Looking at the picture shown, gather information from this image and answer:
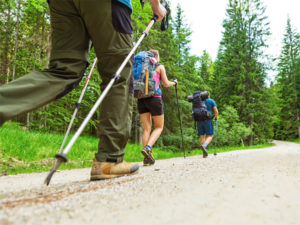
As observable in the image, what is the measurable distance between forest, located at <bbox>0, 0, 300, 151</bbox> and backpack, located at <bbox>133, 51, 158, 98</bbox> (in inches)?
197

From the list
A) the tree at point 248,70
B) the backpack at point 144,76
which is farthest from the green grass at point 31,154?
the tree at point 248,70

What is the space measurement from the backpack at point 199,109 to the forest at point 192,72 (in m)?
2.70

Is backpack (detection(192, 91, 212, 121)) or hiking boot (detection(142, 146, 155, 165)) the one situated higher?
backpack (detection(192, 91, 212, 121))

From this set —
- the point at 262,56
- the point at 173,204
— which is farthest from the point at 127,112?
the point at 262,56

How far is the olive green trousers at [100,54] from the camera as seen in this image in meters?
2.15

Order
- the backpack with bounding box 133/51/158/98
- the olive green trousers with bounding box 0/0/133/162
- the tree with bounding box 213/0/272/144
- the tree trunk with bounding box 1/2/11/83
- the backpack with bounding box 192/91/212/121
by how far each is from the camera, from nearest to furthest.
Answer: the olive green trousers with bounding box 0/0/133/162 → the backpack with bounding box 133/51/158/98 → the backpack with bounding box 192/91/212/121 → the tree trunk with bounding box 1/2/11/83 → the tree with bounding box 213/0/272/144

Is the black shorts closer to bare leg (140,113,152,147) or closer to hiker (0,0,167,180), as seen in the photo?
bare leg (140,113,152,147)

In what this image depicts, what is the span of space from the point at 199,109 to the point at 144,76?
3.62m

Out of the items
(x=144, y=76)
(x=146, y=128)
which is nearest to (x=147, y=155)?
(x=146, y=128)

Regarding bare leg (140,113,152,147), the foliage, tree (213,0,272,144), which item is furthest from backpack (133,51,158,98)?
tree (213,0,272,144)

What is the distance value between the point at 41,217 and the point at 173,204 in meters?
0.64

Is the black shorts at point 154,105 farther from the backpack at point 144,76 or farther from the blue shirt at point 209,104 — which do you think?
the blue shirt at point 209,104

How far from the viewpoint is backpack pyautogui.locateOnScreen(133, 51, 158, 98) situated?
4.71 metres

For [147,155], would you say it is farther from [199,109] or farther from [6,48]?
[6,48]
